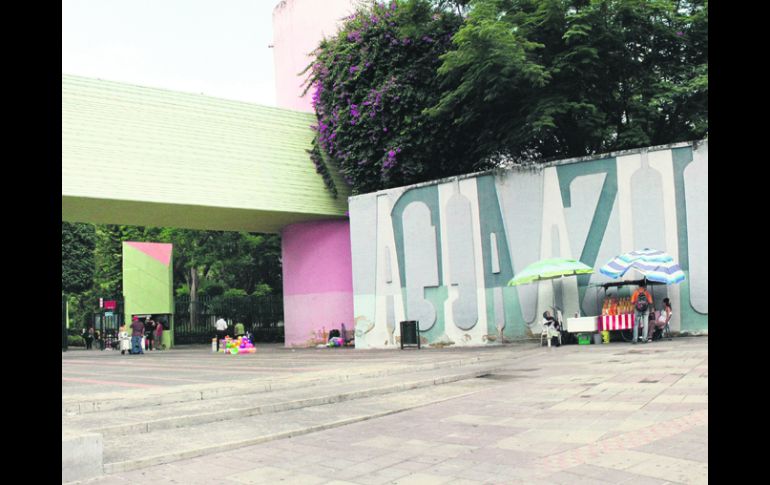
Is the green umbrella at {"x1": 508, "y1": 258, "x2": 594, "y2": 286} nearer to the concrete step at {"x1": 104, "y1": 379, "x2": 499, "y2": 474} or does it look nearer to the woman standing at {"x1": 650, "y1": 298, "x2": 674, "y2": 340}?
the woman standing at {"x1": 650, "y1": 298, "x2": 674, "y2": 340}

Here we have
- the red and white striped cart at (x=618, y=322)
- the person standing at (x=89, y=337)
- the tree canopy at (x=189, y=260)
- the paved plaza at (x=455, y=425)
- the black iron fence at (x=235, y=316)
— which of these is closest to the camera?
the paved plaza at (x=455, y=425)

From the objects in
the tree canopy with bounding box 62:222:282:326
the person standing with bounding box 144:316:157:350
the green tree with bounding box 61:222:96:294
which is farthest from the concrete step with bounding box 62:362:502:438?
the green tree with bounding box 61:222:96:294

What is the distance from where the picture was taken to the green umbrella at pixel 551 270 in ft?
54.9

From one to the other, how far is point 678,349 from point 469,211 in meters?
7.47

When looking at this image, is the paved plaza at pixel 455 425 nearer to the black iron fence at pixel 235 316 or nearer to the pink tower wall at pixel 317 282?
→ the pink tower wall at pixel 317 282

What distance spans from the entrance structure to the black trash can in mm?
4096

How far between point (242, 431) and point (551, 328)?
1114cm

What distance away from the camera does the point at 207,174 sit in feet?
69.2

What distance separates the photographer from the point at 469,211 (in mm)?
19828

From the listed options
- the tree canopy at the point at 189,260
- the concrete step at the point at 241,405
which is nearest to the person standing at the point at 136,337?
the tree canopy at the point at 189,260

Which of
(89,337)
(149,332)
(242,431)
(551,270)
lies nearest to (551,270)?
(551,270)

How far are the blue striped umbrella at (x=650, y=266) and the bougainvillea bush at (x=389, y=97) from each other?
7702 mm

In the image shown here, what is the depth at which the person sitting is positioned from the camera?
1706 cm
